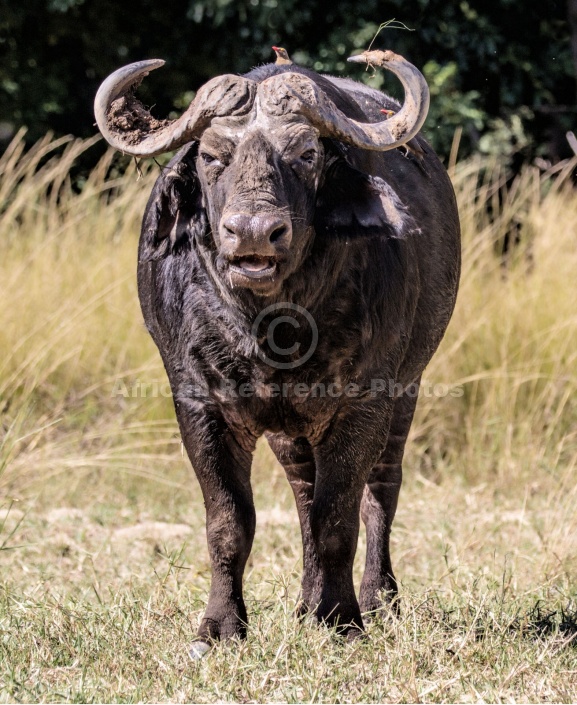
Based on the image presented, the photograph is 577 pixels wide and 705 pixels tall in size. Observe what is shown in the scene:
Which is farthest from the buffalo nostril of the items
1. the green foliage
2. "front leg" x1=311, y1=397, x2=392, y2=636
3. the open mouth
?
the green foliage

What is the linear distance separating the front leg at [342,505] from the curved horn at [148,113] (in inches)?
42.6

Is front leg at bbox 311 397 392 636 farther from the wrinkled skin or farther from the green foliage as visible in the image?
the green foliage

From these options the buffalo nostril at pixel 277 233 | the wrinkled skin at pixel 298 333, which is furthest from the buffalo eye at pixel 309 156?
the buffalo nostril at pixel 277 233

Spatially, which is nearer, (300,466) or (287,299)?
(287,299)

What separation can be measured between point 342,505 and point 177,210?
1155 millimetres

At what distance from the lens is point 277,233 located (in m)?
3.52

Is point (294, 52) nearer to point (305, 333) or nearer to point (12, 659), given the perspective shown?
point (305, 333)

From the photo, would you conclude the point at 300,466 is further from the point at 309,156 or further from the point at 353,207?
the point at 309,156

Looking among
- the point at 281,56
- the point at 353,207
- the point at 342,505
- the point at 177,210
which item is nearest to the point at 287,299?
the point at 353,207

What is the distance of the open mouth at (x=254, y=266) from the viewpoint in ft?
11.7

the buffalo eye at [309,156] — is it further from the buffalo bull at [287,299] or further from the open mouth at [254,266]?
the open mouth at [254,266]

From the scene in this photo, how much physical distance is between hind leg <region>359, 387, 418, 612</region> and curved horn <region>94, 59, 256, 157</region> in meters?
1.67

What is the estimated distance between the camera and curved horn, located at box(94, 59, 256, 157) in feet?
12.4

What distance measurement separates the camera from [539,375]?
6.96m
